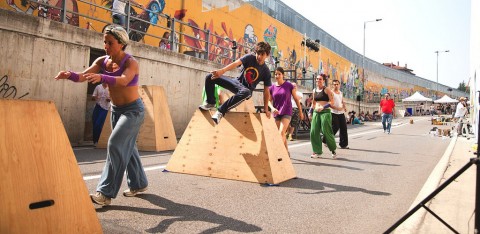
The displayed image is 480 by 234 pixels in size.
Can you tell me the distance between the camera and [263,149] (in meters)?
5.23

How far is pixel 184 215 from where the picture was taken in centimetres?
361

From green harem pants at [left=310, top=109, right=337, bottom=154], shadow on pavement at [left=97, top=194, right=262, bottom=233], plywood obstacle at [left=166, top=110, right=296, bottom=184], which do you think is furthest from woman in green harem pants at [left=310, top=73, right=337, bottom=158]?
shadow on pavement at [left=97, top=194, right=262, bottom=233]

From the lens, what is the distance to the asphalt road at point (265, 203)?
3338 mm

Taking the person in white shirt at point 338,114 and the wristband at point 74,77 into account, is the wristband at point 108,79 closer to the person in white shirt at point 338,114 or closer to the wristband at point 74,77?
the wristband at point 74,77

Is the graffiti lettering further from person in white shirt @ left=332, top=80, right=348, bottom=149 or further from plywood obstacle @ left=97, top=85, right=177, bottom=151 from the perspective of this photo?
person in white shirt @ left=332, top=80, right=348, bottom=149

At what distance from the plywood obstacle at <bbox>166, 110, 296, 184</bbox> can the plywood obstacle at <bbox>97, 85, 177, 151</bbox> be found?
3.15 meters

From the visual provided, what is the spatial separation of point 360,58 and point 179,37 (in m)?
46.3

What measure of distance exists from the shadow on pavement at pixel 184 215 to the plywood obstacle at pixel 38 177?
0.71 meters

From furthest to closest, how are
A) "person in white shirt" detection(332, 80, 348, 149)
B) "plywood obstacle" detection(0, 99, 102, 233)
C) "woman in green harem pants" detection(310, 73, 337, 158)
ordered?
1. "person in white shirt" detection(332, 80, 348, 149)
2. "woman in green harem pants" detection(310, 73, 337, 158)
3. "plywood obstacle" detection(0, 99, 102, 233)

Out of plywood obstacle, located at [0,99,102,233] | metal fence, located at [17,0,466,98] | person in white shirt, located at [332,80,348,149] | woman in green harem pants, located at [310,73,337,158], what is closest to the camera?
plywood obstacle, located at [0,99,102,233]

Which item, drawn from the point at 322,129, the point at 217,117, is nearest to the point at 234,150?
the point at 217,117

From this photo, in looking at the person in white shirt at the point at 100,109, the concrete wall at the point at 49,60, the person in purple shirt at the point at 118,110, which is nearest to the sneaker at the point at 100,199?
the person in purple shirt at the point at 118,110

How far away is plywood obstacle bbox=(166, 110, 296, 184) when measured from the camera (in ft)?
17.4

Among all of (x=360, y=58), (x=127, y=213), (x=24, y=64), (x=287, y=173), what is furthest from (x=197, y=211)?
(x=360, y=58)
